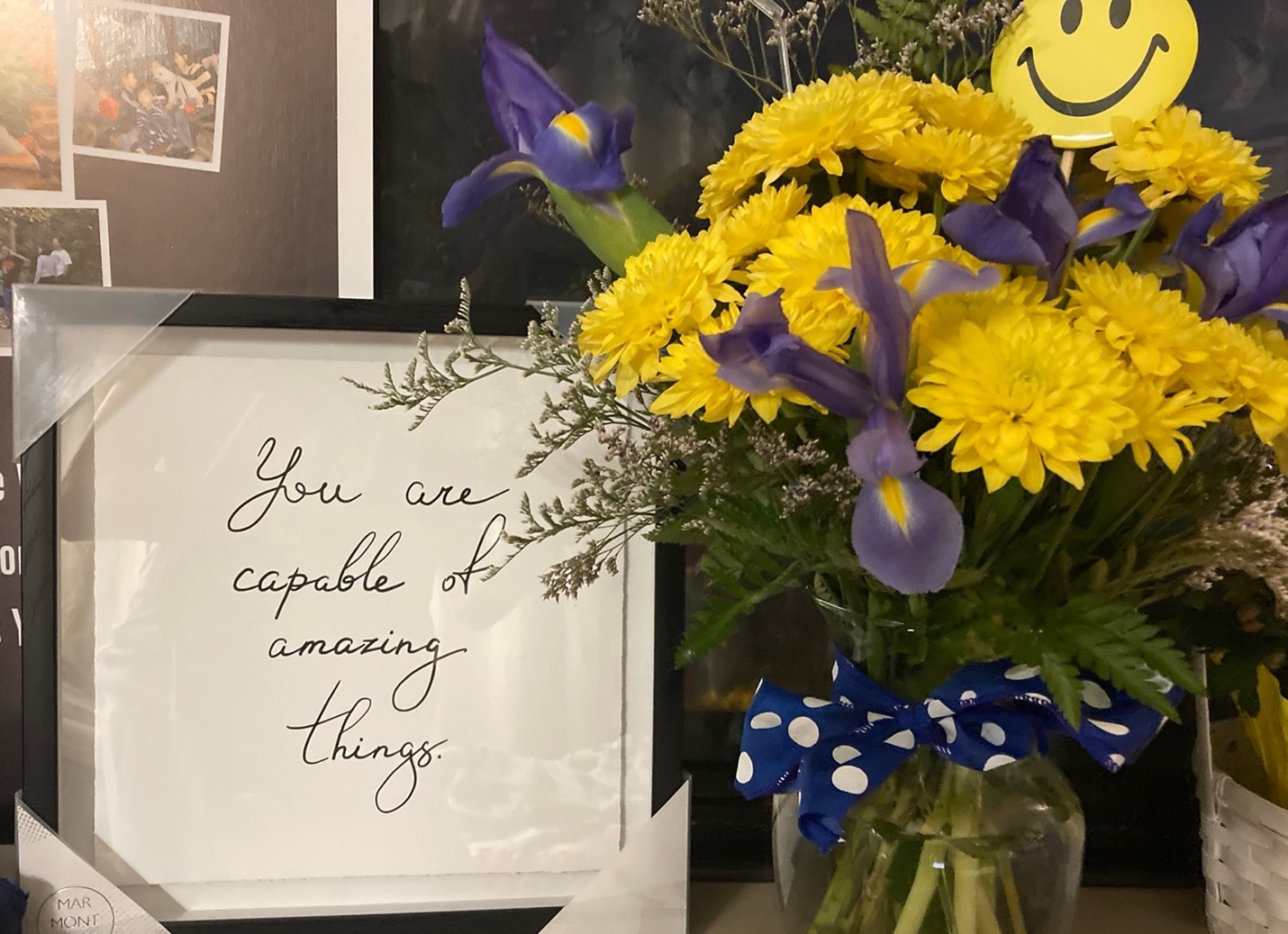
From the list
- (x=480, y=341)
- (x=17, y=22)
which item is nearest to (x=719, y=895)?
(x=480, y=341)

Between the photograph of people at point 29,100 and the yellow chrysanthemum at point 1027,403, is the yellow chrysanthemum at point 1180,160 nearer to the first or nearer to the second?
the yellow chrysanthemum at point 1027,403

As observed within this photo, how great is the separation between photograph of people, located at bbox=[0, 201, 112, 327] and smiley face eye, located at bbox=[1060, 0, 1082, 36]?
637mm

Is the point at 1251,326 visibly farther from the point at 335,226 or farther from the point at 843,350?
the point at 335,226

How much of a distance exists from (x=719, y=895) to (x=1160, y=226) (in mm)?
540

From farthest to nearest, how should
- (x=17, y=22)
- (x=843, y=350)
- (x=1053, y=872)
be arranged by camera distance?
(x=17, y=22) → (x=1053, y=872) → (x=843, y=350)

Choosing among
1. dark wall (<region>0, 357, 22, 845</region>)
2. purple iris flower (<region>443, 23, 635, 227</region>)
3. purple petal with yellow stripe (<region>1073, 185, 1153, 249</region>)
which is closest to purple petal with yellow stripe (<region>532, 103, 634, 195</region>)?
purple iris flower (<region>443, 23, 635, 227</region>)

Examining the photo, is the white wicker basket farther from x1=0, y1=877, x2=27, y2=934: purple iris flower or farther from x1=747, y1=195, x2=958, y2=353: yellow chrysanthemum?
x1=0, y1=877, x2=27, y2=934: purple iris flower

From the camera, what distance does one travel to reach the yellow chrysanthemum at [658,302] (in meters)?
0.39

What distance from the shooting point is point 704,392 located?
366 millimetres

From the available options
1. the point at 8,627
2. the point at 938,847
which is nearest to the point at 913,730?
the point at 938,847

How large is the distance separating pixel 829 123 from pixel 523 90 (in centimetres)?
17

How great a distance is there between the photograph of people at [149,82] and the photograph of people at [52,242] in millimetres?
48

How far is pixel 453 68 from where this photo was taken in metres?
0.67

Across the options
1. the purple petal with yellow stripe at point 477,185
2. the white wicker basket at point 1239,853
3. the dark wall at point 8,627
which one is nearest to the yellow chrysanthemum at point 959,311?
the purple petal with yellow stripe at point 477,185
